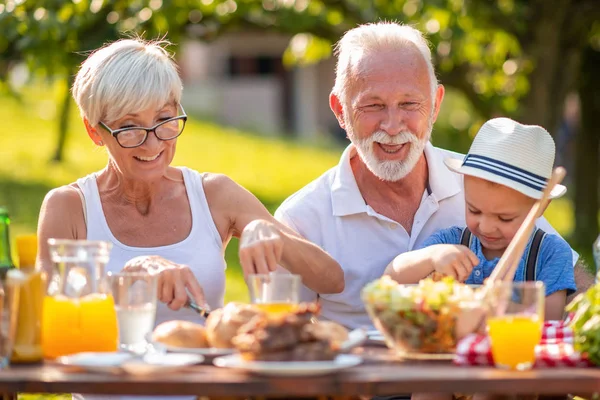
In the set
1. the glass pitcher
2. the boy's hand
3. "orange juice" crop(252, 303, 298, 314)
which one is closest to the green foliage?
the boy's hand

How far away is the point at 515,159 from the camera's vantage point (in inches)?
131

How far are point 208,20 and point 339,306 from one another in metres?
5.36

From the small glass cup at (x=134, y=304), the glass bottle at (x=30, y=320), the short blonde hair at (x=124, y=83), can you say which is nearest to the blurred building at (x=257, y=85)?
the short blonde hair at (x=124, y=83)

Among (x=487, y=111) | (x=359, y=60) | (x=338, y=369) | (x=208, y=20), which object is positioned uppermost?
(x=208, y=20)

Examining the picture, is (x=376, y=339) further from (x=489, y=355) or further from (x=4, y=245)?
(x=4, y=245)

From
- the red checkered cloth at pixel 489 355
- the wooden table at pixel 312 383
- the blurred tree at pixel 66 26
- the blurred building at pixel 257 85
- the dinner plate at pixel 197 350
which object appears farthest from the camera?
the blurred building at pixel 257 85

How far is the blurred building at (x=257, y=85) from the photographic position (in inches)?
1129

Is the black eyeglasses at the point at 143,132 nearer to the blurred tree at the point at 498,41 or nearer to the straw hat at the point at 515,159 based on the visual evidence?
the straw hat at the point at 515,159

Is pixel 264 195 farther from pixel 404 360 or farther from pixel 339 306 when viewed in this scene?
pixel 404 360

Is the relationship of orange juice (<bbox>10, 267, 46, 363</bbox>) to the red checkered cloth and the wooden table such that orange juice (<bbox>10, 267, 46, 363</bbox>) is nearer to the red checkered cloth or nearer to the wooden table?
the wooden table

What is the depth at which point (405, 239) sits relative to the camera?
3910mm

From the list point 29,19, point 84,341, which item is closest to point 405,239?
point 84,341

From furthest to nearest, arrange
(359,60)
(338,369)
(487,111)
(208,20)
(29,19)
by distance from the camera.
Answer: (487,111)
(208,20)
(29,19)
(359,60)
(338,369)

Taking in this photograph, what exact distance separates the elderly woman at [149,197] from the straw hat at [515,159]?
62 centimetres
